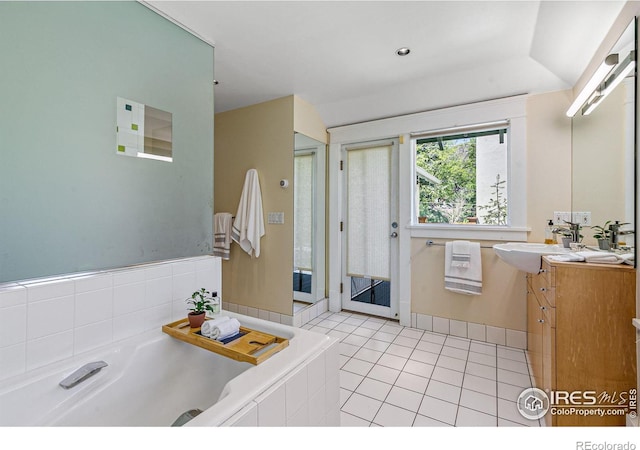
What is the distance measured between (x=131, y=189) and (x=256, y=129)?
1.83 m

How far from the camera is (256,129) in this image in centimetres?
314

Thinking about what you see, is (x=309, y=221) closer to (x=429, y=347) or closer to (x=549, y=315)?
(x=429, y=347)

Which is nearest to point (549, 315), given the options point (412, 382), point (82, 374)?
point (412, 382)

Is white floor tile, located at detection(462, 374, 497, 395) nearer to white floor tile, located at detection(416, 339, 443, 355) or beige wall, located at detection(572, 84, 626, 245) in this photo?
white floor tile, located at detection(416, 339, 443, 355)

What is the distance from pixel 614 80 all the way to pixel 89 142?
273cm

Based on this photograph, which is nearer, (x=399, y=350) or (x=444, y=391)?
(x=444, y=391)

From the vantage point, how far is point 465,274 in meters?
2.62

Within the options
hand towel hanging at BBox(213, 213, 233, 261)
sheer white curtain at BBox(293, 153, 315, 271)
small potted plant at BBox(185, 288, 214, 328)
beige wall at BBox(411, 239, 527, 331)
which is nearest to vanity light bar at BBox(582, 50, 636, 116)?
beige wall at BBox(411, 239, 527, 331)

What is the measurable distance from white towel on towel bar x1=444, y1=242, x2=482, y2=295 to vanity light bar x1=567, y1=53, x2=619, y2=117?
3.96ft

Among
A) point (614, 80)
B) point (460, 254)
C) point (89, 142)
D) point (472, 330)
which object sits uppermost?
point (614, 80)

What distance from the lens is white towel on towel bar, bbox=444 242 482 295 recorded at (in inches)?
102

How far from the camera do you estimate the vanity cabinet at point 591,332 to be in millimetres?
1358
